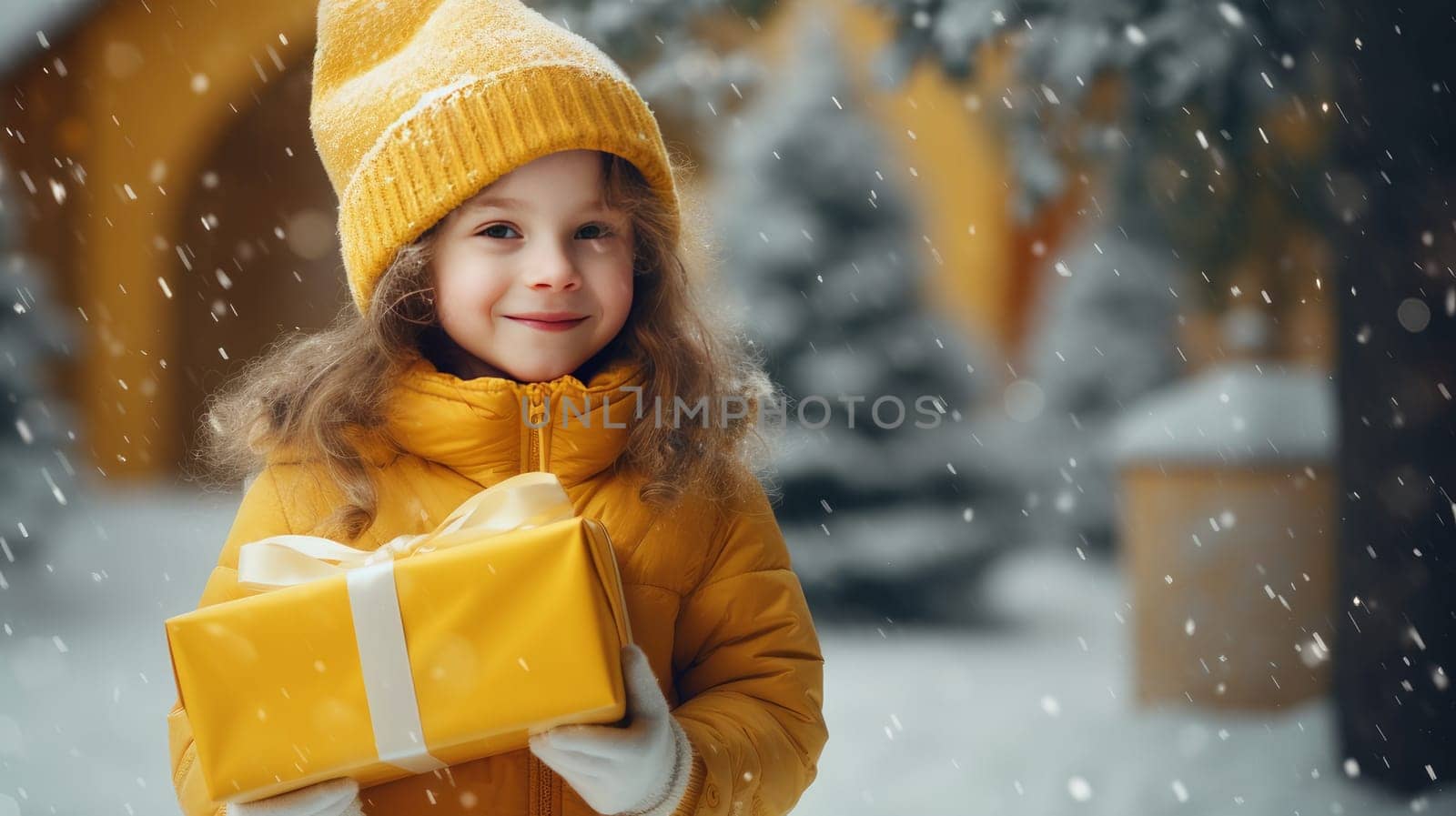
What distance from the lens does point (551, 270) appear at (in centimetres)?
140

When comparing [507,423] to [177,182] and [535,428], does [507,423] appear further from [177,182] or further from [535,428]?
[177,182]

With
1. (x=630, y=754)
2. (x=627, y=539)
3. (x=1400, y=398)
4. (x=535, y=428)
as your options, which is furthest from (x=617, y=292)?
(x=1400, y=398)

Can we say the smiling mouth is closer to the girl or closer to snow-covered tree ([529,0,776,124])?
the girl

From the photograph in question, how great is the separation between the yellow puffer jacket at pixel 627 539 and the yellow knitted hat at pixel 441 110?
207mm

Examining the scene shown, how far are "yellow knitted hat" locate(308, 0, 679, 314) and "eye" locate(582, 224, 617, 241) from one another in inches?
3.4

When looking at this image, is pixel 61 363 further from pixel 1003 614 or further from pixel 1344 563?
pixel 1344 563

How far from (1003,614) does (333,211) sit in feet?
14.7

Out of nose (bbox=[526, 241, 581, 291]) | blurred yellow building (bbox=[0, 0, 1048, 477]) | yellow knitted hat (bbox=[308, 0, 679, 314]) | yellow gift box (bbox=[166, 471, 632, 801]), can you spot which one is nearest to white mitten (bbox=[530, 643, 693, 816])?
yellow gift box (bbox=[166, 471, 632, 801])

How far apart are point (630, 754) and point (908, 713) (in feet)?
13.5

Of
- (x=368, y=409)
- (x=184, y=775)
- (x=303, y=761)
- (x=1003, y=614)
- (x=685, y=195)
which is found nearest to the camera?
(x=303, y=761)

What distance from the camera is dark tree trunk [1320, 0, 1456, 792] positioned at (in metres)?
3.54

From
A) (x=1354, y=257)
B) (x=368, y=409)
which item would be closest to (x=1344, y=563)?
(x=1354, y=257)

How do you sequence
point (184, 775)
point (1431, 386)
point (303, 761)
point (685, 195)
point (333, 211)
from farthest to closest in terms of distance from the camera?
point (333, 211), point (1431, 386), point (685, 195), point (184, 775), point (303, 761)

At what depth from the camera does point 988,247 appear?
793 centimetres
